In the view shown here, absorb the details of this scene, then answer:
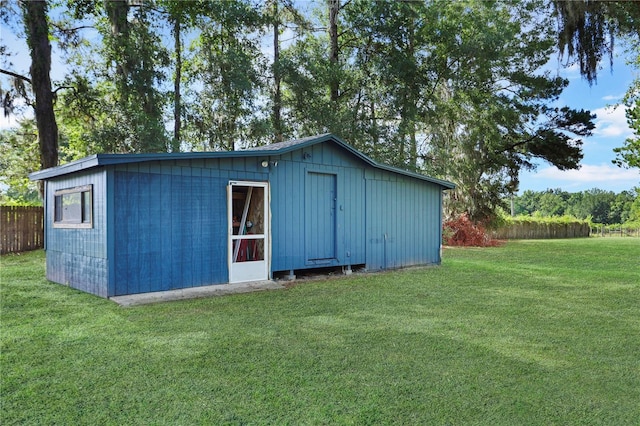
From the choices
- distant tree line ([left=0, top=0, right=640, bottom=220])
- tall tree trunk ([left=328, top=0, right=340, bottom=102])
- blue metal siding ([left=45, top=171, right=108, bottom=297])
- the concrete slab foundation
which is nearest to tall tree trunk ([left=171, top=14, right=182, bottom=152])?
distant tree line ([left=0, top=0, right=640, bottom=220])

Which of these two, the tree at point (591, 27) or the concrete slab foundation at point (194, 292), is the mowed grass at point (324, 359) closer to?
the concrete slab foundation at point (194, 292)

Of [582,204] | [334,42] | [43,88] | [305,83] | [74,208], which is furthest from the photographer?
[582,204]

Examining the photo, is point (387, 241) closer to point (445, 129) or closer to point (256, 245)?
point (256, 245)

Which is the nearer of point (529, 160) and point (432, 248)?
point (432, 248)

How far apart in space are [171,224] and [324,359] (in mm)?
3672

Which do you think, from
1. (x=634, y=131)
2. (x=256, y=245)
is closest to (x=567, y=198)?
(x=634, y=131)

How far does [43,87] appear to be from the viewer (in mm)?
12414

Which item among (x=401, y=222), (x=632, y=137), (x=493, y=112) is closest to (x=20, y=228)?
(x=401, y=222)

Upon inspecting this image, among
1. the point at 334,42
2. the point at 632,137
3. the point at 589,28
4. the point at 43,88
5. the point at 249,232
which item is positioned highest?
the point at 334,42

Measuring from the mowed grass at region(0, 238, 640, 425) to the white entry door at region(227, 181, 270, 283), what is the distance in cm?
98

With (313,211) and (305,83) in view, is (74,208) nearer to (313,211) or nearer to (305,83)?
(313,211)

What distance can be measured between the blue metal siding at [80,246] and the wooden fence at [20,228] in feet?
15.4

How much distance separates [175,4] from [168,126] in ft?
13.5

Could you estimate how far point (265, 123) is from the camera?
14.7 metres
